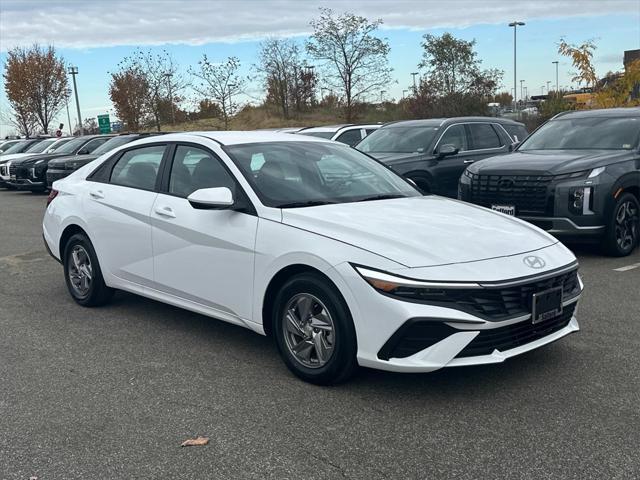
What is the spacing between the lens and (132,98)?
123ft

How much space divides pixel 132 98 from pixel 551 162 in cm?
3243

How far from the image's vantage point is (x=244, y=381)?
453cm

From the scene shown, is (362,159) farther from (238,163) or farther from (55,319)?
(55,319)

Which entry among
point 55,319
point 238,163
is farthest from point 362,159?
point 55,319

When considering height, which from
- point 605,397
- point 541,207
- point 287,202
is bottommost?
point 605,397

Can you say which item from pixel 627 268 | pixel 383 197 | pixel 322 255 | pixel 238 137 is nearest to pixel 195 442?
pixel 322 255

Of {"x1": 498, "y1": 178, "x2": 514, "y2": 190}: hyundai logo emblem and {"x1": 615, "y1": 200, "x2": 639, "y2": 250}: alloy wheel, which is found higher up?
{"x1": 498, "y1": 178, "x2": 514, "y2": 190}: hyundai logo emblem

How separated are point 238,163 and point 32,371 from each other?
204 cm

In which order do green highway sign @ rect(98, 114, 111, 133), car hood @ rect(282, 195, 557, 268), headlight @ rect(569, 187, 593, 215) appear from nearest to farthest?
car hood @ rect(282, 195, 557, 268) < headlight @ rect(569, 187, 593, 215) < green highway sign @ rect(98, 114, 111, 133)

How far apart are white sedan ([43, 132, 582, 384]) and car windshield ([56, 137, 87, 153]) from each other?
16.2 meters

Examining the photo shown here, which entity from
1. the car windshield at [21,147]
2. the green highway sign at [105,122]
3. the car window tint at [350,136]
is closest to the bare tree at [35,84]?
the green highway sign at [105,122]

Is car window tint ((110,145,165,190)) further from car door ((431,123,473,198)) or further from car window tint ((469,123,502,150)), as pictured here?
car window tint ((469,123,502,150))

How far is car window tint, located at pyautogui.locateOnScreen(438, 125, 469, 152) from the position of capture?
11.4 metres

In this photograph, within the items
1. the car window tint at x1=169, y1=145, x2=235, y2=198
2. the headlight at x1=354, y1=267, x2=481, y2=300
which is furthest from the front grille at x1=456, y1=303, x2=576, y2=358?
the car window tint at x1=169, y1=145, x2=235, y2=198
